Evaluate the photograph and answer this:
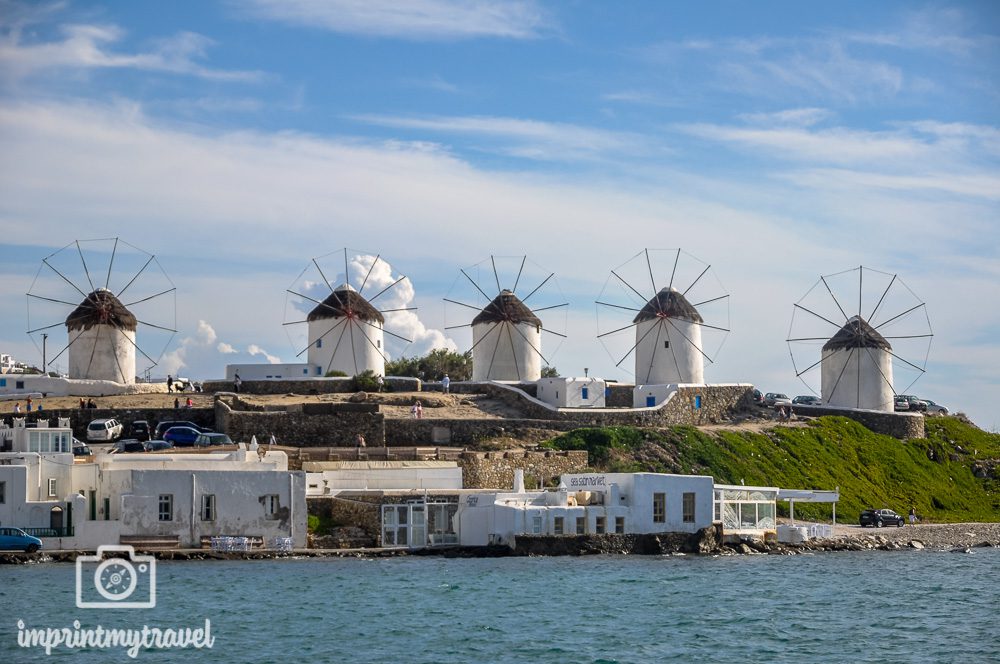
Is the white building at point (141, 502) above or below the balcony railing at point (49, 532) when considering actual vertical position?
above

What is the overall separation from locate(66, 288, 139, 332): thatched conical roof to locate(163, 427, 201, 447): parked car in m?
14.2

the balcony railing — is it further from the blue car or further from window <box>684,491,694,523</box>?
window <box>684,491,694,523</box>

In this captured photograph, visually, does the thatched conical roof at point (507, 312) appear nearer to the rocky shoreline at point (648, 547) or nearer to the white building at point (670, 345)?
the white building at point (670, 345)

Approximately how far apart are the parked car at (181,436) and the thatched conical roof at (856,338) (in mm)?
36499

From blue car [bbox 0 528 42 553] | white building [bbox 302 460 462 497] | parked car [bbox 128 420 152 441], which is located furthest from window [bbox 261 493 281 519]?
parked car [bbox 128 420 152 441]

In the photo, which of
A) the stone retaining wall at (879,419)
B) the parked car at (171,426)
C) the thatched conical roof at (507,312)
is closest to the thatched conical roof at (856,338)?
the stone retaining wall at (879,419)

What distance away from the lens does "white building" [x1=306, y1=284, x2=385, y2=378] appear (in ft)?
230

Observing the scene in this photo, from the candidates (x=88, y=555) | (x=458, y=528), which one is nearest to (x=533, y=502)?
(x=458, y=528)

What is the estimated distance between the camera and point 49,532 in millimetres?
41719

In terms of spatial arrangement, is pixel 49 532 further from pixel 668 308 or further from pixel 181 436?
pixel 668 308

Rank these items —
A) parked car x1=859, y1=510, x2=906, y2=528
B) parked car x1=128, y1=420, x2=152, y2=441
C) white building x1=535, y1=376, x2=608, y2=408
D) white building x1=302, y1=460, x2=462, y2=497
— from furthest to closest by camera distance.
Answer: white building x1=535, y1=376, x2=608, y2=408 → parked car x1=859, y1=510, x2=906, y2=528 → parked car x1=128, y1=420, x2=152, y2=441 → white building x1=302, y1=460, x2=462, y2=497

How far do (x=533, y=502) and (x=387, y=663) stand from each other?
59.8 ft

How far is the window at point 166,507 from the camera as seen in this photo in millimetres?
42969

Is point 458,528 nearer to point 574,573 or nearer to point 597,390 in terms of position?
point 574,573
